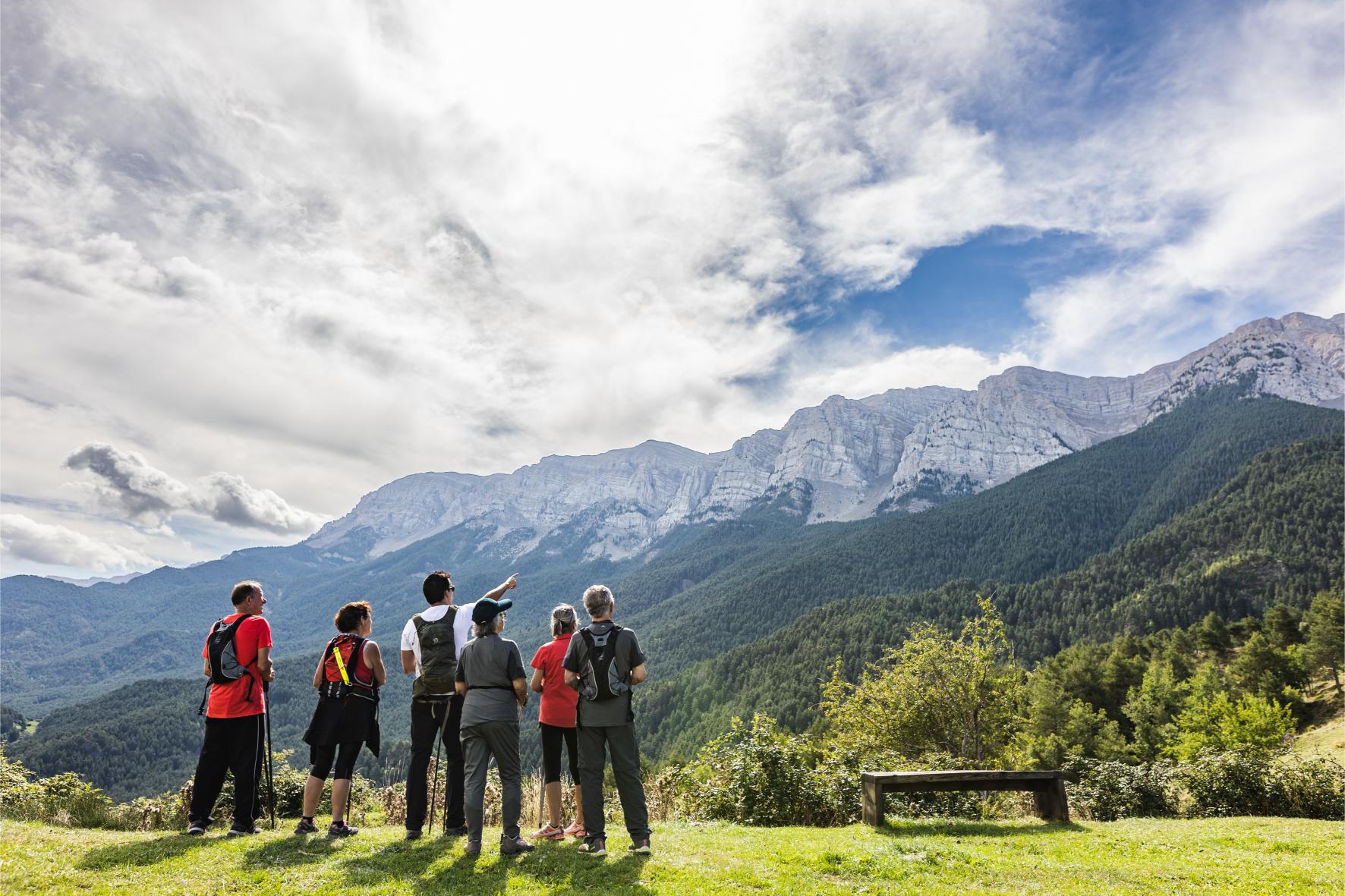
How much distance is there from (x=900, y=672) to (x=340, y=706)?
854 inches

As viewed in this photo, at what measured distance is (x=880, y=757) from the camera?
14.9 metres

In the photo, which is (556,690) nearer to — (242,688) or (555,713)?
(555,713)

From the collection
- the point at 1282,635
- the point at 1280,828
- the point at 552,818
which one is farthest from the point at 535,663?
the point at 1282,635

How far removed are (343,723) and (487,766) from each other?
7.66ft

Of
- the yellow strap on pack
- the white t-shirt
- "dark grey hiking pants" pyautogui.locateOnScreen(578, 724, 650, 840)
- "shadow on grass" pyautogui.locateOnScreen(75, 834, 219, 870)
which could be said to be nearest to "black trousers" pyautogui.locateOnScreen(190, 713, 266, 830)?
"shadow on grass" pyautogui.locateOnScreen(75, 834, 219, 870)

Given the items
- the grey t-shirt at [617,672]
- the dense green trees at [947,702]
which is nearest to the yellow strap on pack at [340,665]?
the grey t-shirt at [617,672]

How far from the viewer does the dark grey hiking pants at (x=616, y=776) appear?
26.2 feet

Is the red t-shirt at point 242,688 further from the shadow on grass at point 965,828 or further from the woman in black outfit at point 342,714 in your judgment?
the shadow on grass at point 965,828

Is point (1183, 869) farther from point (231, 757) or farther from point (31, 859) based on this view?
point (31, 859)

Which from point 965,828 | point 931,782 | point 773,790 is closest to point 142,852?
point 773,790

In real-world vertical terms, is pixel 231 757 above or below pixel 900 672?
above

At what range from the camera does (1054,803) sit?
1179 centimetres

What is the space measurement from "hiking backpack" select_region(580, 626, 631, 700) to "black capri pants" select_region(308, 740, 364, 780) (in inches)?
135

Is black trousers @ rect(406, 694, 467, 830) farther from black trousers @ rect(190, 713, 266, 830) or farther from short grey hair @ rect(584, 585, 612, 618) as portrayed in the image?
short grey hair @ rect(584, 585, 612, 618)
